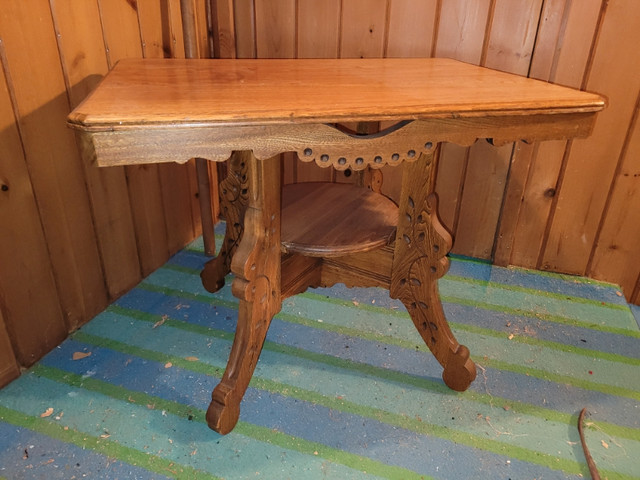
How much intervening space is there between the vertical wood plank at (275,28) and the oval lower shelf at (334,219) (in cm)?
A: 58

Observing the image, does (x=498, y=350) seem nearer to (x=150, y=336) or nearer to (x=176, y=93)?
(x=150, y=336)

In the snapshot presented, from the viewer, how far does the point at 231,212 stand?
1.53 m

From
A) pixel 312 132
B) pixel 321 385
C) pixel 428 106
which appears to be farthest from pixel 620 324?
pixel 312 132

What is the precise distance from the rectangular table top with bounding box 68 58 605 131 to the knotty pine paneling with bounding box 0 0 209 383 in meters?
0.22

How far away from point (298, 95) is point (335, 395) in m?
0.83

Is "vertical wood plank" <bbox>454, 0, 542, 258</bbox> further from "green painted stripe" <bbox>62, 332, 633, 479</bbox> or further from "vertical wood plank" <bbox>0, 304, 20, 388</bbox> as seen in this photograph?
"vertical wood plank" <bbox>0, 304, 20, 388</bbox>

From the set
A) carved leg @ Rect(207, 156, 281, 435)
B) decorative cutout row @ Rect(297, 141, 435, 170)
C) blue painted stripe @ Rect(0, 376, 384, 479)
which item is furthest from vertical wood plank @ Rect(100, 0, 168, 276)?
decorative cutout row @ Rect(297, 141, 435, 170)

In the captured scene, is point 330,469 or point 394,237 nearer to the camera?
point 330,469

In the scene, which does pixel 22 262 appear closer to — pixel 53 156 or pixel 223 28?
pixel 53 156

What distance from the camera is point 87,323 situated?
5.31ft

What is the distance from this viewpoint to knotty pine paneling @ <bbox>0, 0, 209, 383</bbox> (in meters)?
1.25

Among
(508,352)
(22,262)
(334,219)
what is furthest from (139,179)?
(508,352)

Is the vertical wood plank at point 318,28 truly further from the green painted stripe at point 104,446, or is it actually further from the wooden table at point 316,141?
the green painted stripe at point 104,446

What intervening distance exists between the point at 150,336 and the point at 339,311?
64 cm
